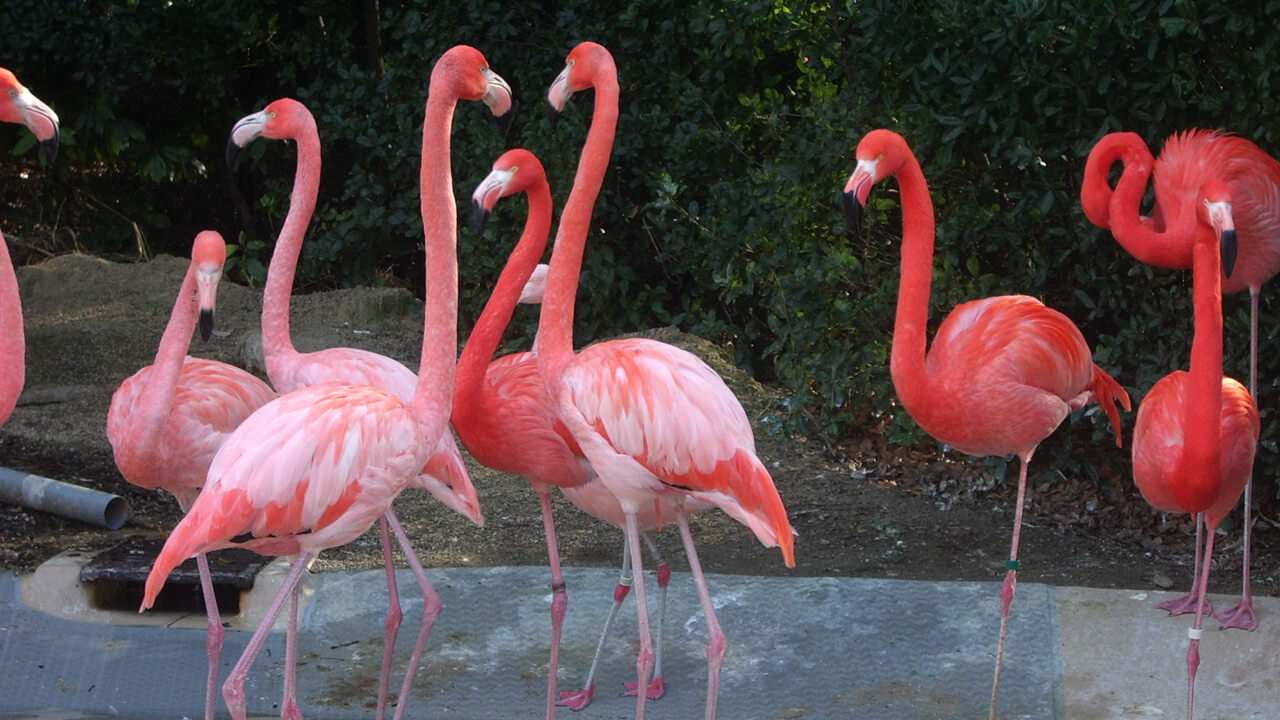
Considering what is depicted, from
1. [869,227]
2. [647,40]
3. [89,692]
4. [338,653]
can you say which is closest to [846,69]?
[869,227]

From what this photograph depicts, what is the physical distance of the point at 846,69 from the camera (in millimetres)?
5785

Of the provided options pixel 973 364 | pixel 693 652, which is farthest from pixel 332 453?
pixel 973 364

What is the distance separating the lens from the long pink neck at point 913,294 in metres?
3.88

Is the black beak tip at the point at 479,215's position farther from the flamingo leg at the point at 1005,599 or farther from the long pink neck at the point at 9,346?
the flamingo leg at the point at 1005,599

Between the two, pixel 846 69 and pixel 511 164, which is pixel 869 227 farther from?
pixel 511 164

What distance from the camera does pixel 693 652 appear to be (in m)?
4.32

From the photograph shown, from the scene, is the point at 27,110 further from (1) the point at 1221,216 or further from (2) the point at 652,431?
(1) the point at 1221,216

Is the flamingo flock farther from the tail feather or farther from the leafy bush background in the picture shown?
the leafy bush background

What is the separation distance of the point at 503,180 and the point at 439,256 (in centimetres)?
28

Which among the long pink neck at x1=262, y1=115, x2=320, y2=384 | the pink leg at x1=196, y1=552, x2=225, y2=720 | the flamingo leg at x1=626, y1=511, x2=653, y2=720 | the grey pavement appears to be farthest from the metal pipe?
the flamingo leg at x1=626, y1=511, x2=653, y2=720

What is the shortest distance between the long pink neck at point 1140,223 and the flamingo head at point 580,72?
5.92 feet

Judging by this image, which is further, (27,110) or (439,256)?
(27,110)

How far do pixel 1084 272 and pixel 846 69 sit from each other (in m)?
1.33

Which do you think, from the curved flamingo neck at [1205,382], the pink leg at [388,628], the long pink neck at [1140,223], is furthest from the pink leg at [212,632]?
the long pink neck at [1140,223]
